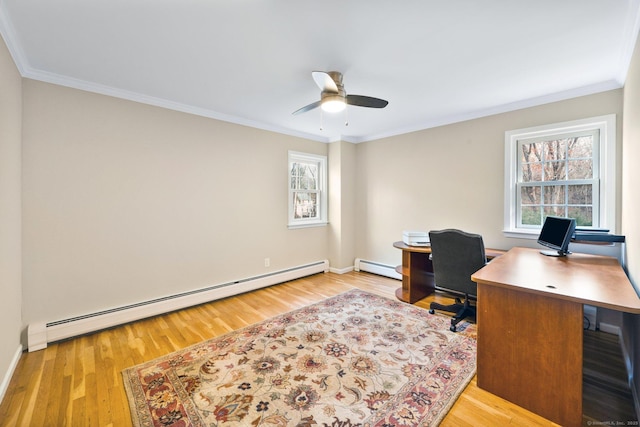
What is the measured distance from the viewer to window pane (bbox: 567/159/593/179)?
2740mm

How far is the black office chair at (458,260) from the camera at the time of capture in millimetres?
2395

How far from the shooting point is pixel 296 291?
3740 millimetres

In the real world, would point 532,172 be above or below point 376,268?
above

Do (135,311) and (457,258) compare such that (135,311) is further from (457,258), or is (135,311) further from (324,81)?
(457,258)

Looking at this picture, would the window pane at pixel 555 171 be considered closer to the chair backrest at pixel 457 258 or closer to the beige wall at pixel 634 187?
the beige wall at pixel 634 187

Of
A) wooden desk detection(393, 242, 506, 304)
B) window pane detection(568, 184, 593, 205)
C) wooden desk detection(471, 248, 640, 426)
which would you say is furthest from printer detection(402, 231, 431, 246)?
window pane detection(568, 184, 593, 205)

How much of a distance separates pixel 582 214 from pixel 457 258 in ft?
5.15

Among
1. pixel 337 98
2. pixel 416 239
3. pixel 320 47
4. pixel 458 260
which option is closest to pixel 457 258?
pixel 458 260

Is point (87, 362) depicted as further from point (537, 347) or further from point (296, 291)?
point (537, 347)

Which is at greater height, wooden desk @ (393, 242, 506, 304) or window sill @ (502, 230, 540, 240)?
window sill @ (502, 230, 540, 240)

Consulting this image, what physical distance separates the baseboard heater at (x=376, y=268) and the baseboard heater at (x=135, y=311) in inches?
54.4

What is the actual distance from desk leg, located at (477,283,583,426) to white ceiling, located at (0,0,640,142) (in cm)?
177

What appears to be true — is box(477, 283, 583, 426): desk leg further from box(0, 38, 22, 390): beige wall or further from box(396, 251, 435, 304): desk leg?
box(0, 38, 22, 390): beige wall

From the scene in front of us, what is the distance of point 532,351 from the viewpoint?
62.1 inches
